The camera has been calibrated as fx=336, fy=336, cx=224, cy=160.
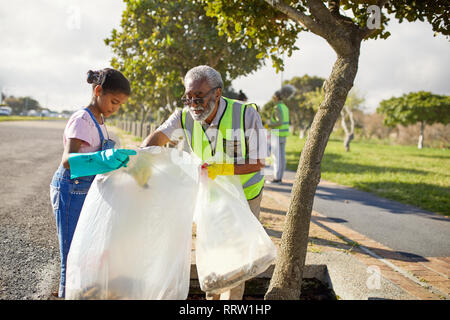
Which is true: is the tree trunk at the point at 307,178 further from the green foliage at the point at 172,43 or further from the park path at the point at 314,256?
the green foliage at the point at 172,43

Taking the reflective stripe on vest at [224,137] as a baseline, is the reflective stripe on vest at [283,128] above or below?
above

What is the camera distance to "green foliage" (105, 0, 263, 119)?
7.31 metres

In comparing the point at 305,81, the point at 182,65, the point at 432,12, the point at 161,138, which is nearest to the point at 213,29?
the point at 182,65

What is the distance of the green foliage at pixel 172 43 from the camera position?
7.31 metres

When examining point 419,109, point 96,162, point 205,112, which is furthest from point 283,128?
point 419,109

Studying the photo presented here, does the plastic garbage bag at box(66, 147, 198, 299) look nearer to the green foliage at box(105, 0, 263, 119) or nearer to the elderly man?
the elderly man

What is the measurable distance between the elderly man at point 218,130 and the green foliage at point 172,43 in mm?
5117

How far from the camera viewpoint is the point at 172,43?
7.14 m

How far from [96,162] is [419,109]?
31.5 m

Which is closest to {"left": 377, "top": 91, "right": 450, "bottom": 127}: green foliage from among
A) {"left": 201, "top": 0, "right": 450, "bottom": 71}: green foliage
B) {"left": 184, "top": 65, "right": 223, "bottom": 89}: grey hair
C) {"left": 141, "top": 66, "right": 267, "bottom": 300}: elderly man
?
{"left": 201, "top": 0, "right": 450, "bottom": 71}: green foliage

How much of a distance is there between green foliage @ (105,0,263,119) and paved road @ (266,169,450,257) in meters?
3.45

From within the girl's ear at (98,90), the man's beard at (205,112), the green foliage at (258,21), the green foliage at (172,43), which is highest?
the green foliage at (172,43)

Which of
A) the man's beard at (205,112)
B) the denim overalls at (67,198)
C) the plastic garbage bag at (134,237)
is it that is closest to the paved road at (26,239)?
the denim overalls at (67,198)
